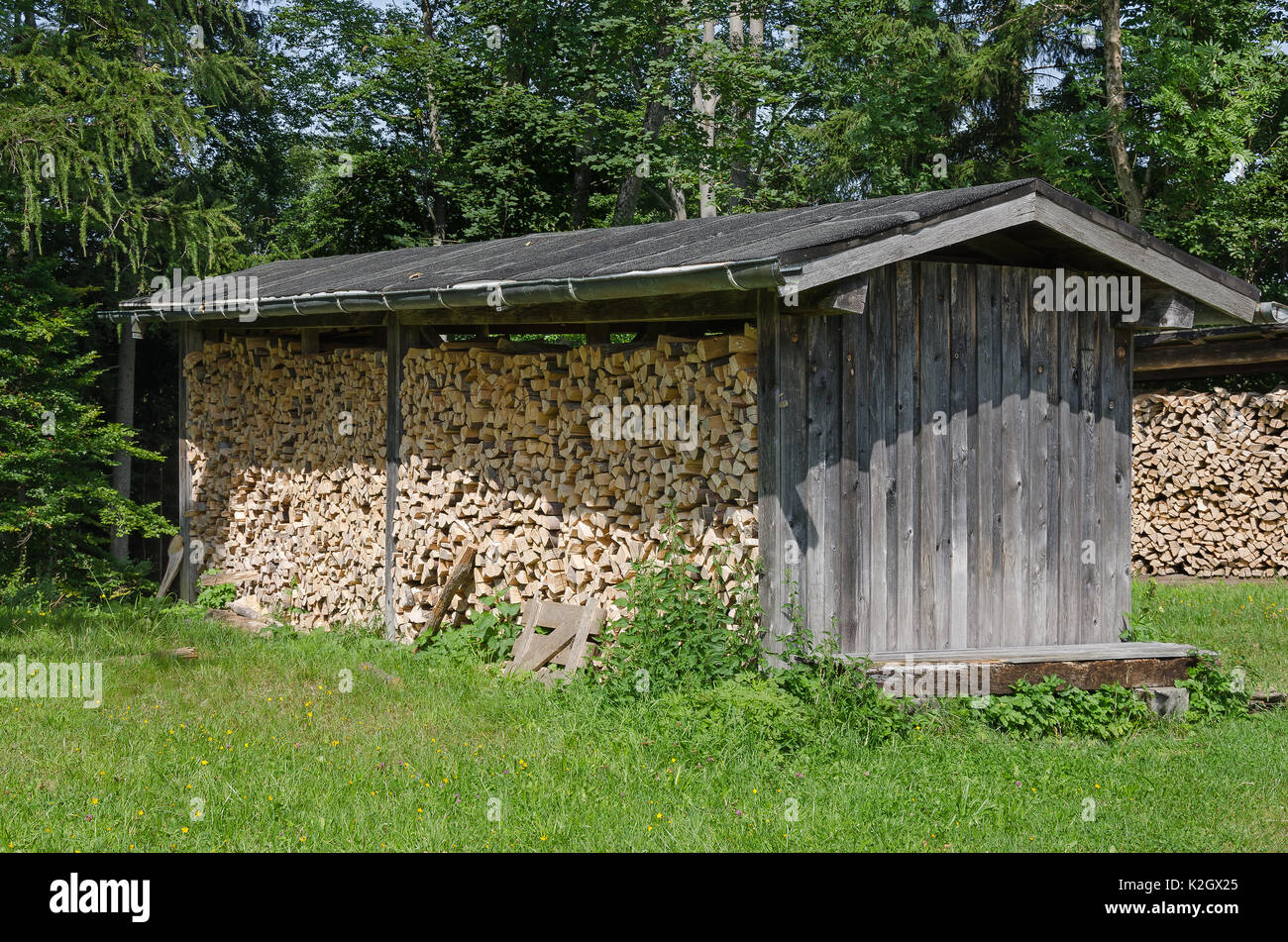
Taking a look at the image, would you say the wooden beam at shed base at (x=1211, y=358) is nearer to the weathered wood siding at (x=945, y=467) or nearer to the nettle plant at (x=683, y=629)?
the weathered wood siding at (x=945, y=467)

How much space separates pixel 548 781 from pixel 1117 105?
49.0ft

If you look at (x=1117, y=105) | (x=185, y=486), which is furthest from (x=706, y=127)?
(x=185, y=486)

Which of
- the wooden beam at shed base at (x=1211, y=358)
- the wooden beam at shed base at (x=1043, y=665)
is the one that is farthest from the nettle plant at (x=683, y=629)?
the wooden beam at shed base at (x=1211, y=358)

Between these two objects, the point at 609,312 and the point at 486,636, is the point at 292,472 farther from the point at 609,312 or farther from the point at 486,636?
the point at 609,312

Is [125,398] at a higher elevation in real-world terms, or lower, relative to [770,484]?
higher

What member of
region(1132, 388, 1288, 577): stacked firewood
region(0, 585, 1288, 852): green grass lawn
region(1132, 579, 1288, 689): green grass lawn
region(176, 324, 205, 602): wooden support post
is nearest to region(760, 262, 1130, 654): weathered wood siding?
region(0, 585, 1288, 852): green grass lawn

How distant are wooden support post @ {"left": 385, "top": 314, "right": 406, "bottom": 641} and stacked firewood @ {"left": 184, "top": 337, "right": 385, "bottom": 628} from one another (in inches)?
7.5

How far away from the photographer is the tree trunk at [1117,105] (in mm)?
16781

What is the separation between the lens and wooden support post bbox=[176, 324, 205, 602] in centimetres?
1140

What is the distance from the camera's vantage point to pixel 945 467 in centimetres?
696

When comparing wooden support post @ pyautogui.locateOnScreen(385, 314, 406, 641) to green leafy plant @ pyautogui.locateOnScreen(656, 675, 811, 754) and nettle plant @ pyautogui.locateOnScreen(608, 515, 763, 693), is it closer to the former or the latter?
nettle plant @ pyautogui.locateOnScreen(608, 515, 763, 693)

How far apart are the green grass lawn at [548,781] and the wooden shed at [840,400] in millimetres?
1022

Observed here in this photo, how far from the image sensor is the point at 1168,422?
13.2 meters

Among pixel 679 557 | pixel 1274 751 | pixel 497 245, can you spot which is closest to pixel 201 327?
pixel 497 245
